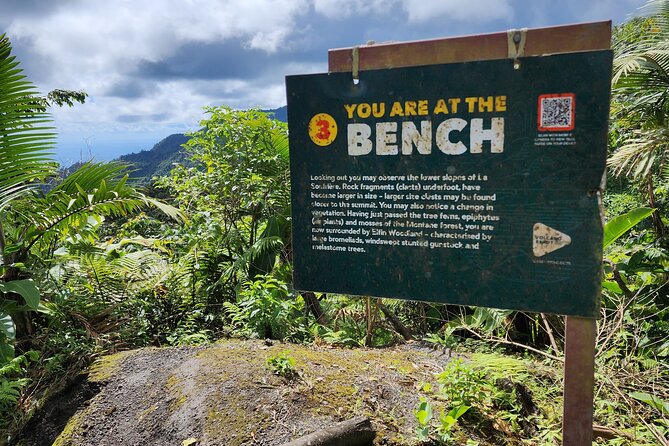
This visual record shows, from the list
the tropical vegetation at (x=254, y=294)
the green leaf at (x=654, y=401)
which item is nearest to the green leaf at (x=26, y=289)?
the tropical vegetation at (x=254, y=294)

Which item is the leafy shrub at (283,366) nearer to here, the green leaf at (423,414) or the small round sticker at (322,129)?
the green leaf at (423,414)

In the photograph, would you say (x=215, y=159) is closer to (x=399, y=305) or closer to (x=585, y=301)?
(x=399, y=305)

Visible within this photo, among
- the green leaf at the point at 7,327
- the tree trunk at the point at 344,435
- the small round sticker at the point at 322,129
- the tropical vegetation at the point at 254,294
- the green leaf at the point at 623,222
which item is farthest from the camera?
the green leaf at the point at 623,222

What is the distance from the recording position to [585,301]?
74.9 inches

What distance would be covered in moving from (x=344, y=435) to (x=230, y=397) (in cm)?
75

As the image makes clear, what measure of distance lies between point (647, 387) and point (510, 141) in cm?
228

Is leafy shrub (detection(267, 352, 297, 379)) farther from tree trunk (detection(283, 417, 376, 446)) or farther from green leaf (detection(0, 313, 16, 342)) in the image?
green leaf (detection(0, 313, 16, 342))

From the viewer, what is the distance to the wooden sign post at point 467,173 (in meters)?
1.88

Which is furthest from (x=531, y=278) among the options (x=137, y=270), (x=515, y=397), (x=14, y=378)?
(x=137, y=270)

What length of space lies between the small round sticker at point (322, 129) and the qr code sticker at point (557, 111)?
0.84 metres

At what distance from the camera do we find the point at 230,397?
9.27 feet

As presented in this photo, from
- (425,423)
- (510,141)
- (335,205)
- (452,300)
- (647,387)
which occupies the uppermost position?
(510,141)

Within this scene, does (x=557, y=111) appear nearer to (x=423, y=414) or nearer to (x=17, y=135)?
(x=423, y=414)

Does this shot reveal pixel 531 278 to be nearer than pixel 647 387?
Yes
